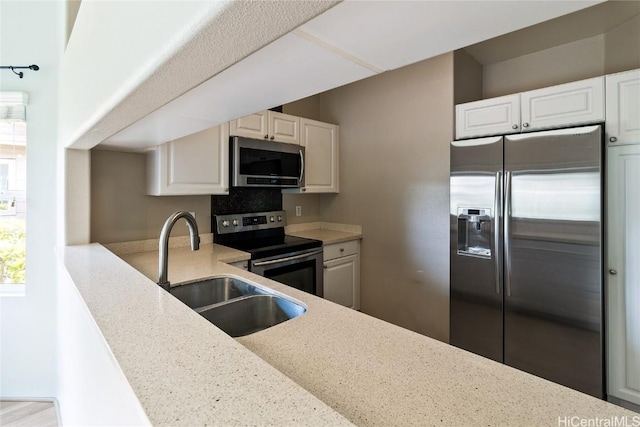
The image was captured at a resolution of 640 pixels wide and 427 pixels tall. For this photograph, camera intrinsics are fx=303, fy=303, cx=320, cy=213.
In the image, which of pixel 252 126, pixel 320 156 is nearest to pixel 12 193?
pixel 252 126

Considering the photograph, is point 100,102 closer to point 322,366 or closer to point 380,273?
point 322,366

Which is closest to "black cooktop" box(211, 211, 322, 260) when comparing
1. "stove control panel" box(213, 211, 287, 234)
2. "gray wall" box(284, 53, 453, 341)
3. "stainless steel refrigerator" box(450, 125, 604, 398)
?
"stove control panel" box(213, 211, 287, 234)

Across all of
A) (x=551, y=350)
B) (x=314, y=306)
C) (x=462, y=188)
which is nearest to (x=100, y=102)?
(x=314, y=306)

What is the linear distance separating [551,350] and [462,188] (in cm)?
123

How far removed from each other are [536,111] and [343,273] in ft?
6.76

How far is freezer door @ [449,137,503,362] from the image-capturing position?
220cm

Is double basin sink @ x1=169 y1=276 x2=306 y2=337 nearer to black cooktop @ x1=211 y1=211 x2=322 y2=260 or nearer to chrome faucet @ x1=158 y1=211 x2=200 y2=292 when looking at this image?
chrome faucet @ x1=158 y1=211 x2=200 y2=292

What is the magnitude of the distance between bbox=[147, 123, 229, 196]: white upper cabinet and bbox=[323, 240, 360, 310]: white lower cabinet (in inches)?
46.3

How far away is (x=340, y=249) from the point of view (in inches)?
119

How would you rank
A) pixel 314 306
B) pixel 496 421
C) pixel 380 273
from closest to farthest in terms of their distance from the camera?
1. pixel 496 421
2. pixel 314 306
3. pixel 380 273

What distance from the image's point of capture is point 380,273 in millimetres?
3074

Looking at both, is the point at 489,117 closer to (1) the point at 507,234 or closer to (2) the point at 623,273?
(1) the point at 507,234

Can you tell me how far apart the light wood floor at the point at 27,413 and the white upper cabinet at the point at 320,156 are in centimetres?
262

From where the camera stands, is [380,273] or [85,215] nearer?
[85,215]
